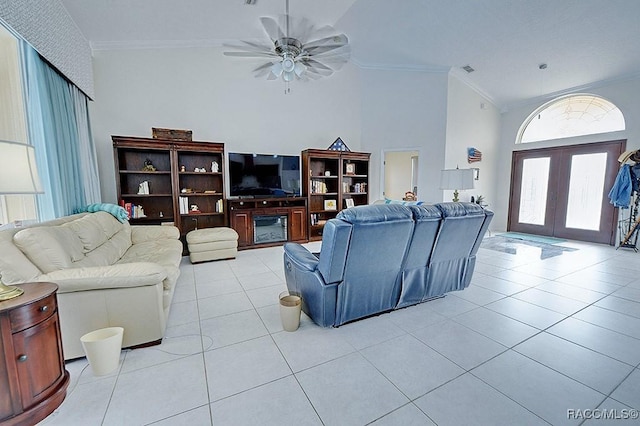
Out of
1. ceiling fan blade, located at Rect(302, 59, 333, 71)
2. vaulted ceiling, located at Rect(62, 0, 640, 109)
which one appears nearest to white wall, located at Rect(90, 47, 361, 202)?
vaulted ceiling, located at Rect(62, 0, 640, 109)

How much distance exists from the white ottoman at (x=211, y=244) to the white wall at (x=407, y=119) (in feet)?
11.7

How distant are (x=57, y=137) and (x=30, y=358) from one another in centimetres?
276

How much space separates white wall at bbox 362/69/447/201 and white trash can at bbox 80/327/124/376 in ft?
18.3

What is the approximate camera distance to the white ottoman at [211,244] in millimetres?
4156

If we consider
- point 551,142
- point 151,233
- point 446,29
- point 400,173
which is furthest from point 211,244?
point 551,142

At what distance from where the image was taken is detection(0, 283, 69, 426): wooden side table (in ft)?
4.27

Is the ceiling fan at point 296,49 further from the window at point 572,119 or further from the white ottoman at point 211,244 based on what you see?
the window at point 572,119

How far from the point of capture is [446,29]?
470 cm

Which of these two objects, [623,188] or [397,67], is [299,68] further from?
[623,188]

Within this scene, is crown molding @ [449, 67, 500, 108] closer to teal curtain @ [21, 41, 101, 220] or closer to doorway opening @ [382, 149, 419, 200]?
doorway opening @ [382, 149, 419, 200]

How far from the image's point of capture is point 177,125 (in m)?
4.80

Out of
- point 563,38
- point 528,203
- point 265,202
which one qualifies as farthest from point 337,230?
point 528,203

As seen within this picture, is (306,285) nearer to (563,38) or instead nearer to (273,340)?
(273,340)

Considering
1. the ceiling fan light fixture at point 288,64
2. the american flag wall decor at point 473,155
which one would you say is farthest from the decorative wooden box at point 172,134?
the american flag wall decor at point 473,155
